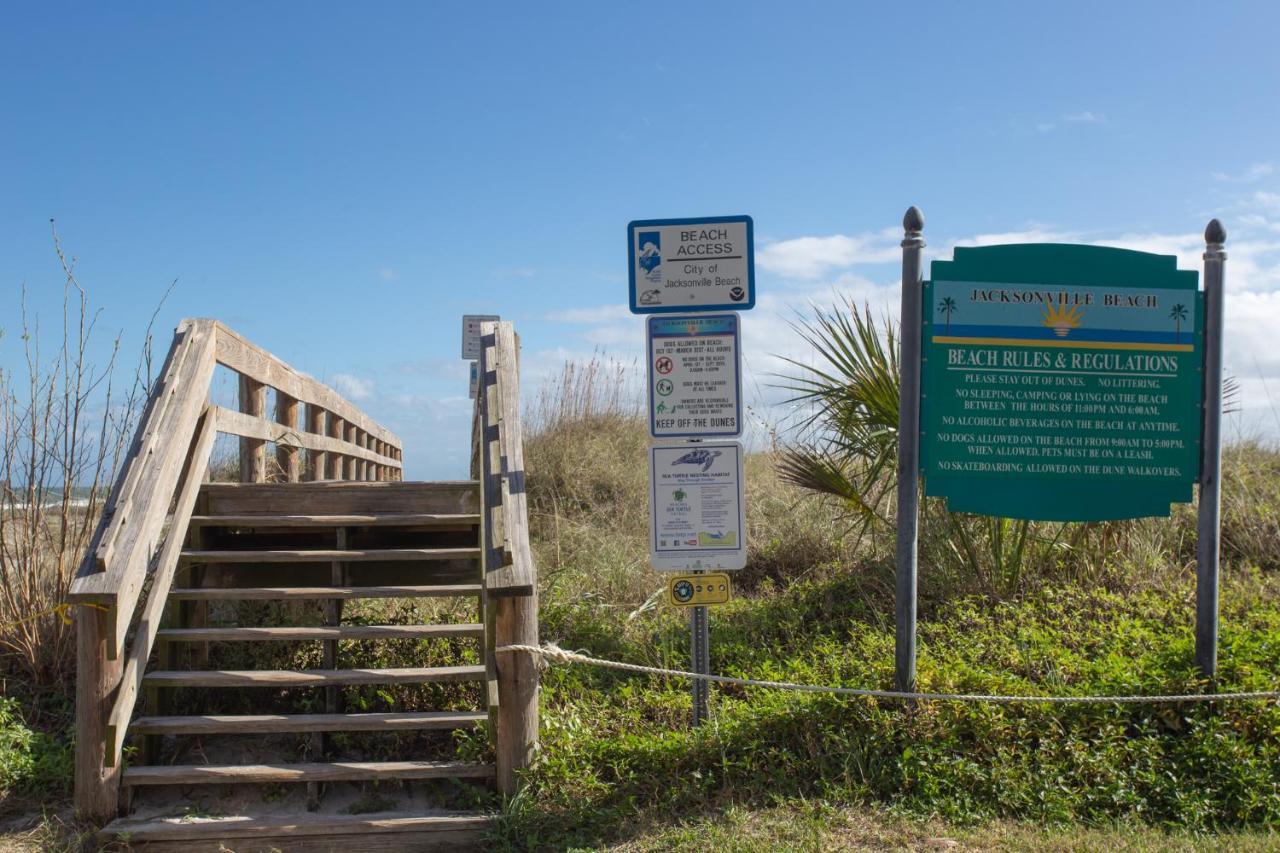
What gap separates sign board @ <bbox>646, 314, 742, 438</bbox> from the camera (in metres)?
5.51

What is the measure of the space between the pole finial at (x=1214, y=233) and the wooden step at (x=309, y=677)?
15.5 feet

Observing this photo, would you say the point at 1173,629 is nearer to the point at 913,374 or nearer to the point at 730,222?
the point at 913,374

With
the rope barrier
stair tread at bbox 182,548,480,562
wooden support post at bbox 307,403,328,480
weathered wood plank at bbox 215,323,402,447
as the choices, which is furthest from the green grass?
wooden support post at bbox 307,403,328,480

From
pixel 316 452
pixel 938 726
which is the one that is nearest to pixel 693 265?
pixel 938 726

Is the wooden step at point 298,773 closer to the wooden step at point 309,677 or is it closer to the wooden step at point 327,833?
the wooden step at point 327,833

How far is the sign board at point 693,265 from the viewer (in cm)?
547

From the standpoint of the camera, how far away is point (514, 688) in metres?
4.96

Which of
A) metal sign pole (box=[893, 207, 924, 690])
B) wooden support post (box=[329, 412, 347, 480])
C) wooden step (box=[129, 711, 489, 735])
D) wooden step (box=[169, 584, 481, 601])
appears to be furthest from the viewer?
wooden support post (box=[329, 412, 347, 480])

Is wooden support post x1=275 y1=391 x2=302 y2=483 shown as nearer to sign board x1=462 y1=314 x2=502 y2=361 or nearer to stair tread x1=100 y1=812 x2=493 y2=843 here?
sign board x1=462 y1=314 x2=502 y2=361

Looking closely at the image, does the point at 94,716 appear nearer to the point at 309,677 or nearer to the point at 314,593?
the point at 309,677

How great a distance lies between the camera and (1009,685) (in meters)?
5.39

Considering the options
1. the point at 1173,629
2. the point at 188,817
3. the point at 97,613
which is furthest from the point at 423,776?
the point at 1173,629

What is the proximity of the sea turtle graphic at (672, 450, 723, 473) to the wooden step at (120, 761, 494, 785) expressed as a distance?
189 cm

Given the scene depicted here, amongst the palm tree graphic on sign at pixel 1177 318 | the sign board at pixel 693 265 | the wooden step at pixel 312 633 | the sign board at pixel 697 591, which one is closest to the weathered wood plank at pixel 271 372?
the wooden step at pixel 312 633
